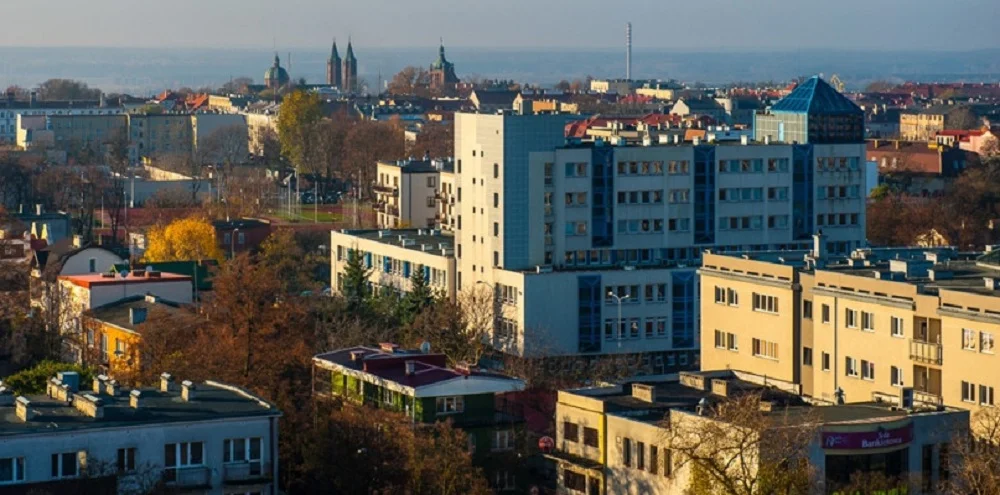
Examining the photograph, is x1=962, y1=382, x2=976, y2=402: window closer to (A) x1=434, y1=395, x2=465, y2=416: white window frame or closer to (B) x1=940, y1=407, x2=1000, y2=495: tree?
(B) x1=940, y1=407, x2=1000, y2=495: tree

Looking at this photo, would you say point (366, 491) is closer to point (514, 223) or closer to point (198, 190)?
point (514, 223)

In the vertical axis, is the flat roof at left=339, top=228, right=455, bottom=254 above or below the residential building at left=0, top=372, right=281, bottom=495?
above

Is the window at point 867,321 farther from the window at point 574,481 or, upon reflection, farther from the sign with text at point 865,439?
the sign with text at point 865,439

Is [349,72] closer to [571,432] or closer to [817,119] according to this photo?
[817,119]

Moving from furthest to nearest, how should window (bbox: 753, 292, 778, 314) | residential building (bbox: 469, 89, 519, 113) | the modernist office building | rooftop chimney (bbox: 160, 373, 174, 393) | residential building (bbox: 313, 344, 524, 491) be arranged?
1. residential building (bbox: 469, 89, 519, 113)
2. the modernist office building
3. window (bbox: 753, 292, 778, 314)
4. residential building (bbox: 313, 344, 524, 491)
5. rooftop chimney (bbox: 160, 373, 174, 393)

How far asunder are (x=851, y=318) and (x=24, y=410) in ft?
36.8

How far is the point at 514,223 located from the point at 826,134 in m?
7.96

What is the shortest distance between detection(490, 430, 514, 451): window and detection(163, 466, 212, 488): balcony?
463cm

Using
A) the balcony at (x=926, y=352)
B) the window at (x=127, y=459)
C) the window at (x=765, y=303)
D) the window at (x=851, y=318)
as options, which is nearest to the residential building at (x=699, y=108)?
the window at (x=765, y=303)

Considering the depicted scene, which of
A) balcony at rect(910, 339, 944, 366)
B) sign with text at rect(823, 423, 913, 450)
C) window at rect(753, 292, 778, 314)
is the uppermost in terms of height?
window at rect(753, 292, 778, 314)

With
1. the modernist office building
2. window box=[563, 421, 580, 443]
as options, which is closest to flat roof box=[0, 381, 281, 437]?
window box=[563, 421, 580, 443]

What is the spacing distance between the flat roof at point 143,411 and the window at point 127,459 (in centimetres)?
29

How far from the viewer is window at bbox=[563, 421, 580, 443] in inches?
1069

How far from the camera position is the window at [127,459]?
2652cm
